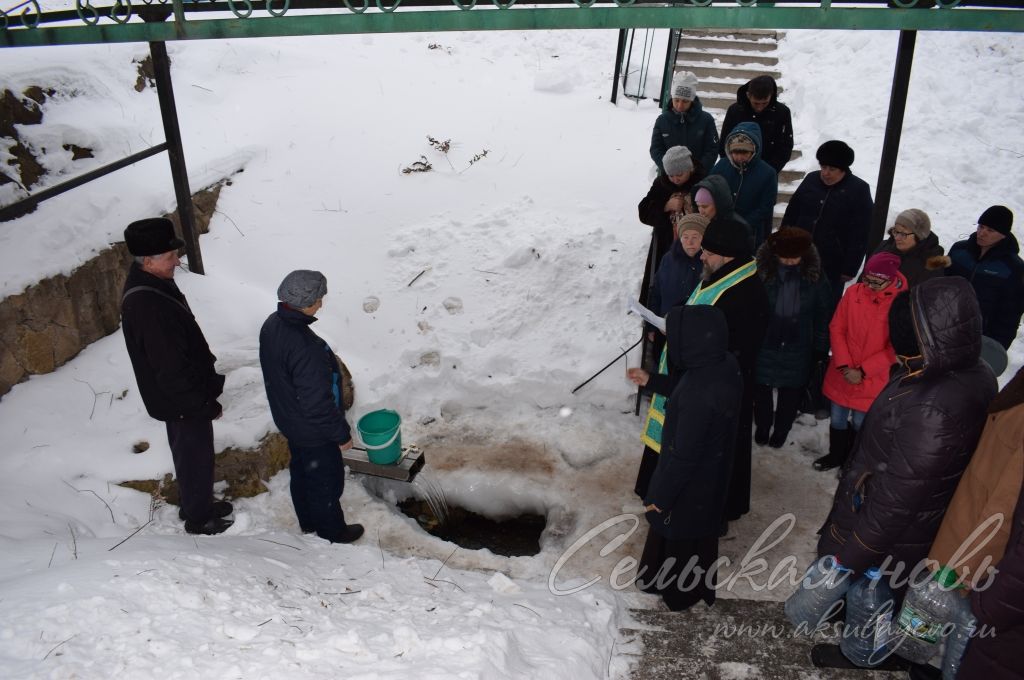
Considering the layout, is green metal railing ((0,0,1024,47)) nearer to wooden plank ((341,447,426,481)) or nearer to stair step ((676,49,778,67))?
wooden plank ((341,447,426,481))

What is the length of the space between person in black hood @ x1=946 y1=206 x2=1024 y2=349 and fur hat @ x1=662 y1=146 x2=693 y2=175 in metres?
2.01

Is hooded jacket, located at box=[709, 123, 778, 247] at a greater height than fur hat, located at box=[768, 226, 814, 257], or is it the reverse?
hooded jacket, located at box=[709, 123, 778, 247]

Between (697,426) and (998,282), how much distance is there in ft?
9.62

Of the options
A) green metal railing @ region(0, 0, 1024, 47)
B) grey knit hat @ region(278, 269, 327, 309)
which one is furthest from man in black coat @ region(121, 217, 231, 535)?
green metal railing @ region(0, 0, 1024, 47)

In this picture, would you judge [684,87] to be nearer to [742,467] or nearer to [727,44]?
[742,467]

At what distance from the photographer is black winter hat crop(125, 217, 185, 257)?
12.4 feet

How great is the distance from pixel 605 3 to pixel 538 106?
6.43 meters

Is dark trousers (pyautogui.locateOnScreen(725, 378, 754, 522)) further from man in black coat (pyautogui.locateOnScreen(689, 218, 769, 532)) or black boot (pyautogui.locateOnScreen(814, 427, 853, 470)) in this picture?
black boot (pyautogui.locateOnScreen(814, 427, 853, 470))

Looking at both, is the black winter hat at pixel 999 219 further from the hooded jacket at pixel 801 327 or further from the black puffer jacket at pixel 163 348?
the black puffer jacket at pixel 163 348

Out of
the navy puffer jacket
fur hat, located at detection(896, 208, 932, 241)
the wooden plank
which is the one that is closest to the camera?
the navy puffer jacket

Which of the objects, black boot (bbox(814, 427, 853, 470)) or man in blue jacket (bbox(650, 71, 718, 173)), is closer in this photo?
black boot (bbox(814, 427, 853, 470))

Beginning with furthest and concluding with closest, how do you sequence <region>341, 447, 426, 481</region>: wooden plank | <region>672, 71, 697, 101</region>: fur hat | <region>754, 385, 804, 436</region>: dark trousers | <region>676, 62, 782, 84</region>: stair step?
<region>676, 62, 782, 84</region>: stair step < <region>672, 71, 697, 101</region>: fur hat < <region>754, 385, 804, 436</region>: dark trousers < <region>341, 447, 426, 481</region>: wooden plank

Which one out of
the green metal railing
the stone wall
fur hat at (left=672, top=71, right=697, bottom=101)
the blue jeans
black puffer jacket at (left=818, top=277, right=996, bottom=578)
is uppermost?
the green metal railing

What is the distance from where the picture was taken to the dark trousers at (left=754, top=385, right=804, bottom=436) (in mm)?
5152
